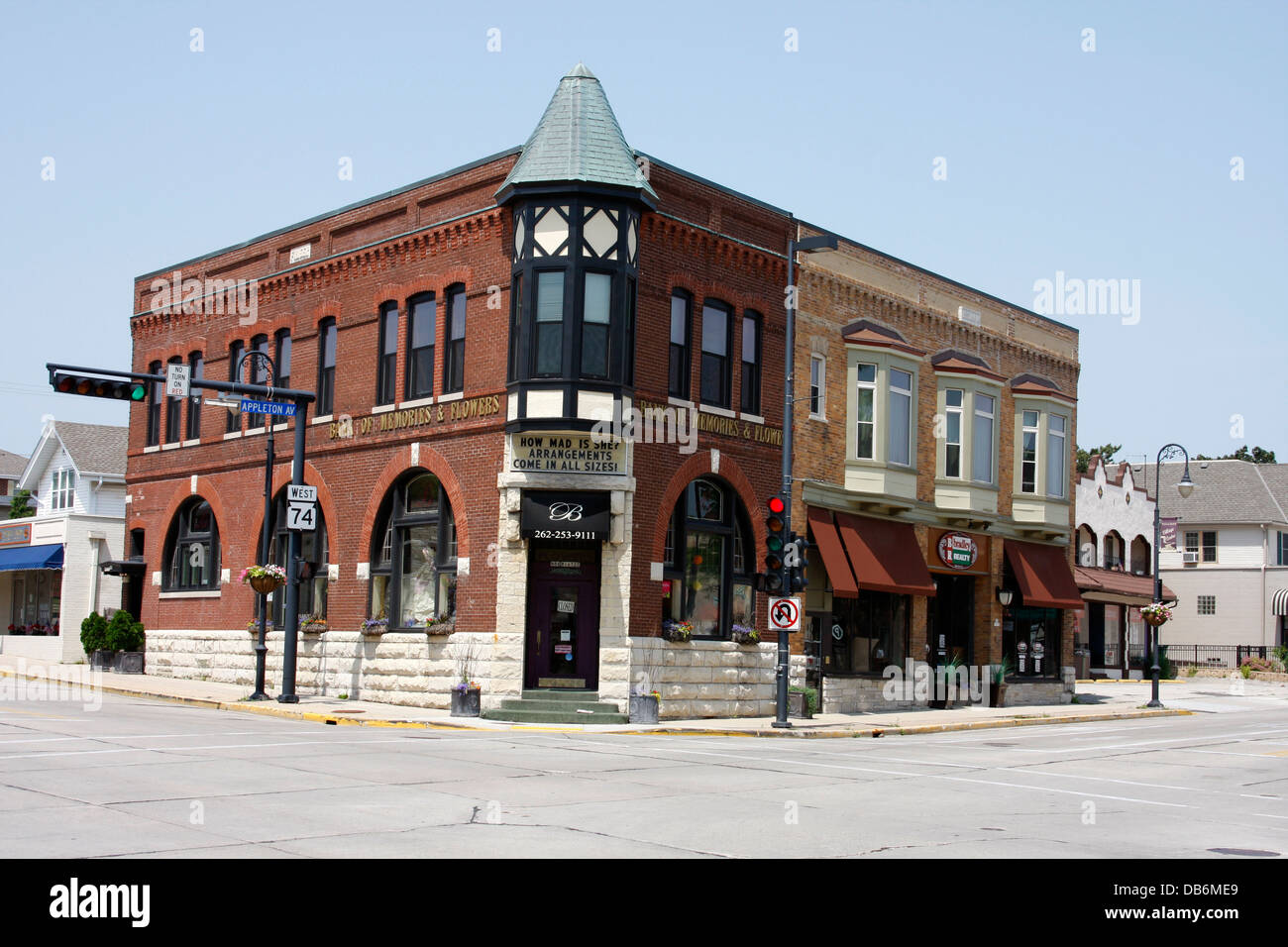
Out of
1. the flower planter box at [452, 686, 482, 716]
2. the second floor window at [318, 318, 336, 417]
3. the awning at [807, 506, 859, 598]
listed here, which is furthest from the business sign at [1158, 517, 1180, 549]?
the flower planter box at [452, 686, 482, 716]

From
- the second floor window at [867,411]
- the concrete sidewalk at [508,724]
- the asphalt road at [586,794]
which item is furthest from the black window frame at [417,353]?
the second floor window at [867,411]

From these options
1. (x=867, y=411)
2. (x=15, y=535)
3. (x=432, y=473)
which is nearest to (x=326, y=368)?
(x=432, y=473)

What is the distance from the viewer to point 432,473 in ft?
90.8

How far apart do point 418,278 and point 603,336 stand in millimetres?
5086

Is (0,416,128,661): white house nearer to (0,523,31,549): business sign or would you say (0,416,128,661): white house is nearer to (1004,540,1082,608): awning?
(0,523,31,549): business sign

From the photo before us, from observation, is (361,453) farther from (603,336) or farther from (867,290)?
(867,290)

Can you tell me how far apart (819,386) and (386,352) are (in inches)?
392

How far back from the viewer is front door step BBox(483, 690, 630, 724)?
2483 cm

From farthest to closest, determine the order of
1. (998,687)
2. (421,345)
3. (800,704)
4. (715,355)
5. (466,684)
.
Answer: (998,687), (715,355), (421,345), (800,704), (466,684)

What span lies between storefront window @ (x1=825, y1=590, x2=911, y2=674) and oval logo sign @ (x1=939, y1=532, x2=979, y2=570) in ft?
6.20

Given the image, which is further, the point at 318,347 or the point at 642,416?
the point at 318,347

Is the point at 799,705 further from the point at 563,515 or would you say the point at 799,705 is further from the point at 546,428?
the point at 546,428
